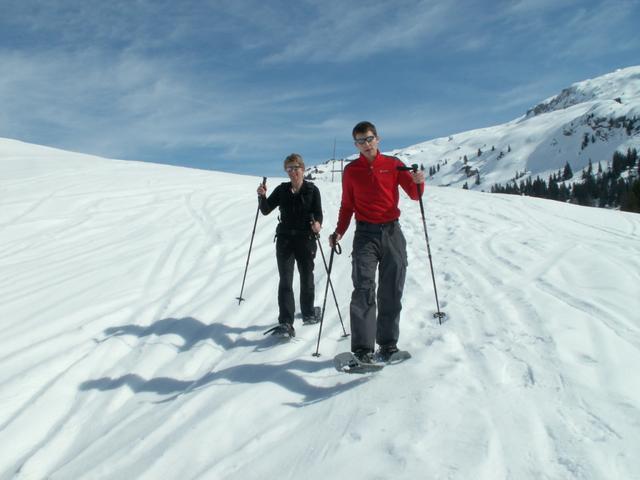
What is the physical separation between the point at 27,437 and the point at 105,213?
10647mm

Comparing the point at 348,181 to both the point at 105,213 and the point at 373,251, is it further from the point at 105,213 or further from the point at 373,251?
the point at 105,213

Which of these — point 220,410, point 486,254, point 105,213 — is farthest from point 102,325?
point 105,213

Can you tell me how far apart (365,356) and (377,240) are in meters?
1.16

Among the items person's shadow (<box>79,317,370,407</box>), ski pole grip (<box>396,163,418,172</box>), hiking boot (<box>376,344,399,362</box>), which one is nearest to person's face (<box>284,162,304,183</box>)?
ski pole grip (<box>396,163,418,172</box>)

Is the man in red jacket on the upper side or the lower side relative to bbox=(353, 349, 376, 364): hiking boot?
upper

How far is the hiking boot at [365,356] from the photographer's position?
461 centimetres

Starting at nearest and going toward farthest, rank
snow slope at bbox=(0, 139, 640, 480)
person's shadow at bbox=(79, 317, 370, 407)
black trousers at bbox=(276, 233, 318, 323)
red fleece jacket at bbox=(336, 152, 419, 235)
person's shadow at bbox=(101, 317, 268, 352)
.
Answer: snow slope at bbox=(0, 139, 640, 480), person's shadow at bbox=(79, 317, 370, 407), red fleece jacket at bbox=(336, 152, 419, 235), black trousers at bbox=(276, 233, 318, 323), person's shadow at bbox=(101, 317, 268, 352)

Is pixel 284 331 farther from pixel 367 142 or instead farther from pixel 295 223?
pixel 367 142

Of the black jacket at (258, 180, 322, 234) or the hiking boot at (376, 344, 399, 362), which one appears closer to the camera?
the hiking boot at (376, 344, 399, 362)

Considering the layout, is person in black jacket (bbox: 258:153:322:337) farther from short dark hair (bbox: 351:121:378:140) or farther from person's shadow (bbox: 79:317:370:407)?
short dark hair (bbox: 351:121:378:140)

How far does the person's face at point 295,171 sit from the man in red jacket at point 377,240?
127cm

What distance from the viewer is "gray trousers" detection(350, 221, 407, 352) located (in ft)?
15.3

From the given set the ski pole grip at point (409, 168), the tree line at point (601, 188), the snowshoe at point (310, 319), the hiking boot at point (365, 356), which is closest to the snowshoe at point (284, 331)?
the snowshoe at point (310, 319)

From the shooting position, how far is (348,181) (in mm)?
5035
